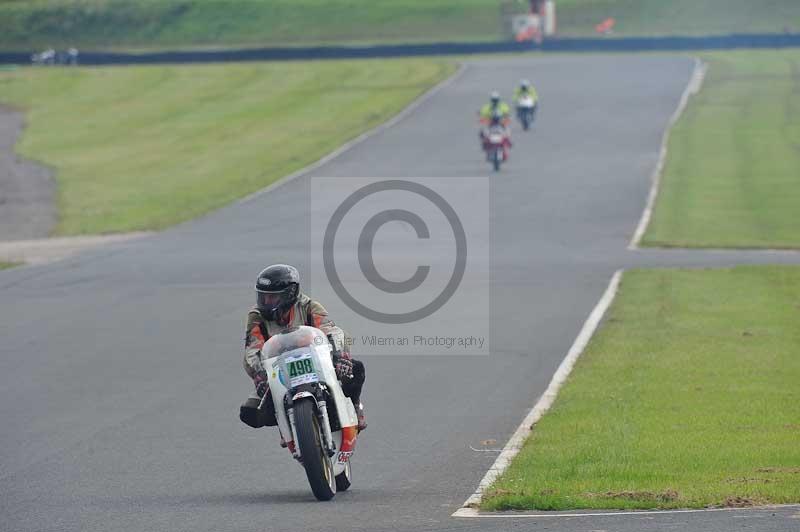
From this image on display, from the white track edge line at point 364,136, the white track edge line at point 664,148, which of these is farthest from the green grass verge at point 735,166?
the white track edge line at point 364,136

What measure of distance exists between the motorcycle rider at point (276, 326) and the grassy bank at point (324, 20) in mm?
76012

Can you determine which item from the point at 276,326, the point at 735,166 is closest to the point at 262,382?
the point at 276,326

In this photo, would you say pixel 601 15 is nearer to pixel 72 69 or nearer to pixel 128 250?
pixel 72 69

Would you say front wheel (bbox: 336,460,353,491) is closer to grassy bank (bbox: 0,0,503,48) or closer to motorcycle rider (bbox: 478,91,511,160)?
motorcycle rider (bbox: 478,91,511,160)

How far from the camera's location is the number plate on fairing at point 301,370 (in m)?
8.91

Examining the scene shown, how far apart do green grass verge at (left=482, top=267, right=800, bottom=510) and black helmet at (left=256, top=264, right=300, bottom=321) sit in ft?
6.05

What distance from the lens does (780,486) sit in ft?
28.7

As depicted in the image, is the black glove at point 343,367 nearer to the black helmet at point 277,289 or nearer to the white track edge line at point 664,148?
the black helmet at point 277,289

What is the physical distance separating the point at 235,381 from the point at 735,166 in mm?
26182

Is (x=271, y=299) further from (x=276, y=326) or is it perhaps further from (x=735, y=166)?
(x=735, y=166)

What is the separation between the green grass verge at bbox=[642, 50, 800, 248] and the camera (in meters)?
28.0

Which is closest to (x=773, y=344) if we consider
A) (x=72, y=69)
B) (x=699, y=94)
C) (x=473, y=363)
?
(x=473, y=363)

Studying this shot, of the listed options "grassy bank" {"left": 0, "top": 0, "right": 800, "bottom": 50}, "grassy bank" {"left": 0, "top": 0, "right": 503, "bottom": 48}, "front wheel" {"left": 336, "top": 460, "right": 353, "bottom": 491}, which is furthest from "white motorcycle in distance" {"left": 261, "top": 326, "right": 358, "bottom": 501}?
"grassy bank" {"left": 0, "top": 0, "right": 503, "bottom": 48}

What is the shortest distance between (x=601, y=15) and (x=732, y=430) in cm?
8163
